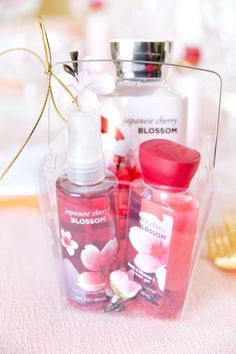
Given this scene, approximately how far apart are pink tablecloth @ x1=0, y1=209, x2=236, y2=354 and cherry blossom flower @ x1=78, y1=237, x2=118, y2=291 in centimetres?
2

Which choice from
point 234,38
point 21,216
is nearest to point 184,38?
point 234,38

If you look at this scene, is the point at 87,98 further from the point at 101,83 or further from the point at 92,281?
the point at 92,281

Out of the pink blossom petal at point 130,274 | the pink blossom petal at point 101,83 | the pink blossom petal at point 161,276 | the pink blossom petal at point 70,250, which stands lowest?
the pink blossom petal at point 130,274

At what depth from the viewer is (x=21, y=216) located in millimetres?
497

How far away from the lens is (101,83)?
0.33 m

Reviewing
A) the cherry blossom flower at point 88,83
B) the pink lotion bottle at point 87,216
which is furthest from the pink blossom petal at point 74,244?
the cherry blossom flower at point 88,83

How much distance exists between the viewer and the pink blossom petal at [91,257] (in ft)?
1.05

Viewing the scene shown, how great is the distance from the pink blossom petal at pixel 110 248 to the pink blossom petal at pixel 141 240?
13mm

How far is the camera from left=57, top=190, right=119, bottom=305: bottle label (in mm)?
308

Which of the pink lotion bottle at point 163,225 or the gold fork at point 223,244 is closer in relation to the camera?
the pink lotion bottle at point 163,225

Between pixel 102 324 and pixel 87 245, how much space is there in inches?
2.4

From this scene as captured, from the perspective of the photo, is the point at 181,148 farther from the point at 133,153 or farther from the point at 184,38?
the point at 184,38

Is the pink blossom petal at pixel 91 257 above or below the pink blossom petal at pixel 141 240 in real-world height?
below

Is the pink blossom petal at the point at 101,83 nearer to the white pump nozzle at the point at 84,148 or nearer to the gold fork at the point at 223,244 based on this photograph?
the white pump nozzle at the point at 84,148
